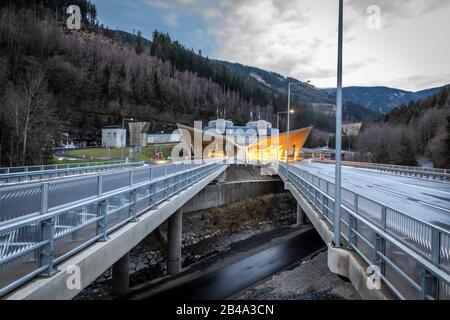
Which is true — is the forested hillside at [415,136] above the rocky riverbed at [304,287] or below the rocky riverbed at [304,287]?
above

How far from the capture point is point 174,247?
1945cm

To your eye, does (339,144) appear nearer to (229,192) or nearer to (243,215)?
(243,215)

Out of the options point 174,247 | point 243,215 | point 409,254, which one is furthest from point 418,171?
point 409,254

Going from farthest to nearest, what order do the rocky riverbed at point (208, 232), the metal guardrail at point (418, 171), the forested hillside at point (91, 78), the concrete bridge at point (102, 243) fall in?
the forested hillside at point (91, 78) → the metal guardrail at point (418, 171) → the rocky riverbed at point (208, 232) → the concrete bridge at point (102, 243)

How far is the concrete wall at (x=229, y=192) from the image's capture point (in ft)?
109

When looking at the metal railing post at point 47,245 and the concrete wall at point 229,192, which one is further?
the concrete wall at point 229,192

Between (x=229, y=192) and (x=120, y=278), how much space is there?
77.9 feet

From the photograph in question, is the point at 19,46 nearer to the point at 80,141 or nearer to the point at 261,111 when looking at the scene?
the point at 80,141

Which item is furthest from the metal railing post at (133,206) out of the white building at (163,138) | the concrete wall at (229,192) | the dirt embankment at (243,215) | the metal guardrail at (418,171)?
the white building at (163,138)

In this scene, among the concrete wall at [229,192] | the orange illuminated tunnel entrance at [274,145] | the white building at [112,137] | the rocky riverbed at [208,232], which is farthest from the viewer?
the orange illuminated tunnel entrance at [274,145]

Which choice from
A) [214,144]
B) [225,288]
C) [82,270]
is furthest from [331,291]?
[214,144]

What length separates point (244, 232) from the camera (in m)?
30.6

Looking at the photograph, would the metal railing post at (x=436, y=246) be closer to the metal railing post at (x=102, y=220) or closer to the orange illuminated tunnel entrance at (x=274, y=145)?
the metal railing post at (x=102, y=220)

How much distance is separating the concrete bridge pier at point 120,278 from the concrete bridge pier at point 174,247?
358cm
